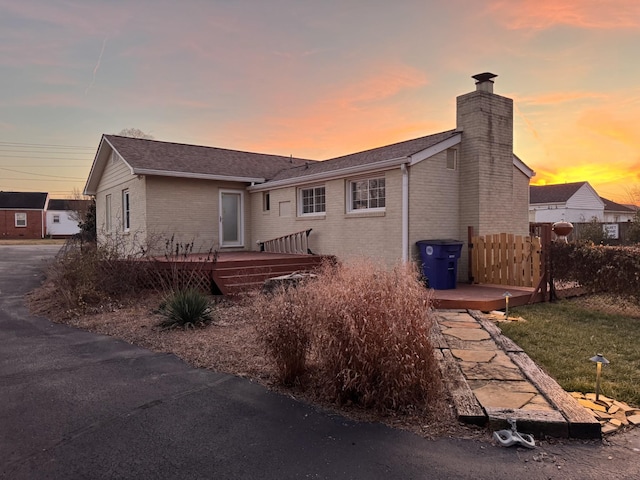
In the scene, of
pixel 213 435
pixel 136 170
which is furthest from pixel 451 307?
pixel 136 170

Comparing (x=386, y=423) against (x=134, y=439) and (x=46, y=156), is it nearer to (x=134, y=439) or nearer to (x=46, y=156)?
(x=134, y=439)

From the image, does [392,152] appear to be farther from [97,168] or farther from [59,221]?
[59,221]

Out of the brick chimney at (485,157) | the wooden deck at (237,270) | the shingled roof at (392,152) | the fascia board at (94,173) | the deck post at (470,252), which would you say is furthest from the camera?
the fascia board at (94,173)

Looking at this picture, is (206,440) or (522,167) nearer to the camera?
(206,440)

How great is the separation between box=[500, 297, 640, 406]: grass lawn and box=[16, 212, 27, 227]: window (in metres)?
57.1

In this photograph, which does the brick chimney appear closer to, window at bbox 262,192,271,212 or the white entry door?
window at bbox 262,192,271,212

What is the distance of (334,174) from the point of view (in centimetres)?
1215

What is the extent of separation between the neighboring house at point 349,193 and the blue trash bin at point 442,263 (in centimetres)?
68

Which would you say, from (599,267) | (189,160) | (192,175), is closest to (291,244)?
(192,175)

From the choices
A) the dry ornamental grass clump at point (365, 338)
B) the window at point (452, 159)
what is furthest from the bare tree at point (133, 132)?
the dry ornamental grass clump at point (365, 338)

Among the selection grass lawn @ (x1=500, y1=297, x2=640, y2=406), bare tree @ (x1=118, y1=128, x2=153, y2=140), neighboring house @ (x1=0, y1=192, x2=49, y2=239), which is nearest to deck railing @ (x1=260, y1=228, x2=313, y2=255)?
grass lawn @ (x1=500, y1=297, x2=640, y2=406)

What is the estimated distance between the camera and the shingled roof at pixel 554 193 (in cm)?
3466

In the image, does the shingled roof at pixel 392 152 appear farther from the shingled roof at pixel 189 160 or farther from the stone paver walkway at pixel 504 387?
the stone paver walkway at pixel 504 387

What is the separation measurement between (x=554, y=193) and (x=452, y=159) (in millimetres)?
29779
